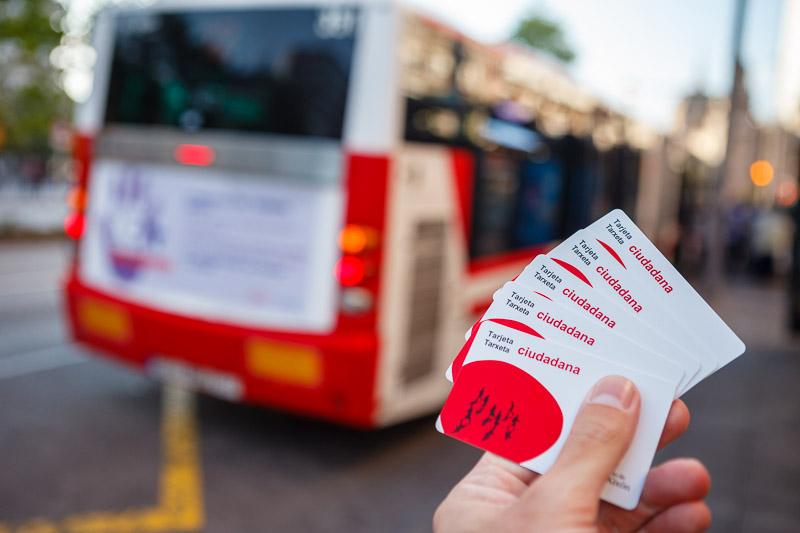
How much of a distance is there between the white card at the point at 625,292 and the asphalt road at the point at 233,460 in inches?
128

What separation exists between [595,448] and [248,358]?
12.7ft

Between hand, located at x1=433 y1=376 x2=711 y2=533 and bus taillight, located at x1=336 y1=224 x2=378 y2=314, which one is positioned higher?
hand, located at x1=433 y1=376 x2=711 y2=533

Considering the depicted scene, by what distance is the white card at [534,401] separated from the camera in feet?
3.60

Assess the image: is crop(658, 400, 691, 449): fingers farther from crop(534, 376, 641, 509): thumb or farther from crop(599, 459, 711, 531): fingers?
crop(534, 376, 641, 509): thumb

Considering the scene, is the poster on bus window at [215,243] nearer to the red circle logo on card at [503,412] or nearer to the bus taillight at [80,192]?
the bus taillight at [80,192]

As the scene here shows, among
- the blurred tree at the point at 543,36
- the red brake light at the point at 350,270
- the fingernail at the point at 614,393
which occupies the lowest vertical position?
the red brake light at the point at 350,270

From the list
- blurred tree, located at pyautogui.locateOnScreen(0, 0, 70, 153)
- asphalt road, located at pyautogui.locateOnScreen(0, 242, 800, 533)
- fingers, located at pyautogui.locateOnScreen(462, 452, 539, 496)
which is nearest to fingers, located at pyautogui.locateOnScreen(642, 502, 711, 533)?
fingers, located at pyautogui.locateOnScreen(462, 452, 539, 496)

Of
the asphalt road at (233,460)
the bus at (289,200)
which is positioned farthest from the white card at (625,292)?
the bus at (289,200)

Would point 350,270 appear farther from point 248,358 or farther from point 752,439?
point 752,439

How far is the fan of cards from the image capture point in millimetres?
1100

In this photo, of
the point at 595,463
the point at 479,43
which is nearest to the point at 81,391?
the point at 479,43

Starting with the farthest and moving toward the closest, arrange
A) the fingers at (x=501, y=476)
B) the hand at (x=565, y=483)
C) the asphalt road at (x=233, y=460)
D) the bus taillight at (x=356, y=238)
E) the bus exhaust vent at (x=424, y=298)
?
1. the bus exhaust vent at (x=424, y=298)
2. the bus taillight at (x=356, y=238)
3. the asphalt road at (x=233, y=460)
4. the fingers at (x=501, y=476)
5. the hand at (x=565, y=483)

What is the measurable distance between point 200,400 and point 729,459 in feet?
12.6

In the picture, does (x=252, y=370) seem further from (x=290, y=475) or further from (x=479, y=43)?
(x=479, y=43)
